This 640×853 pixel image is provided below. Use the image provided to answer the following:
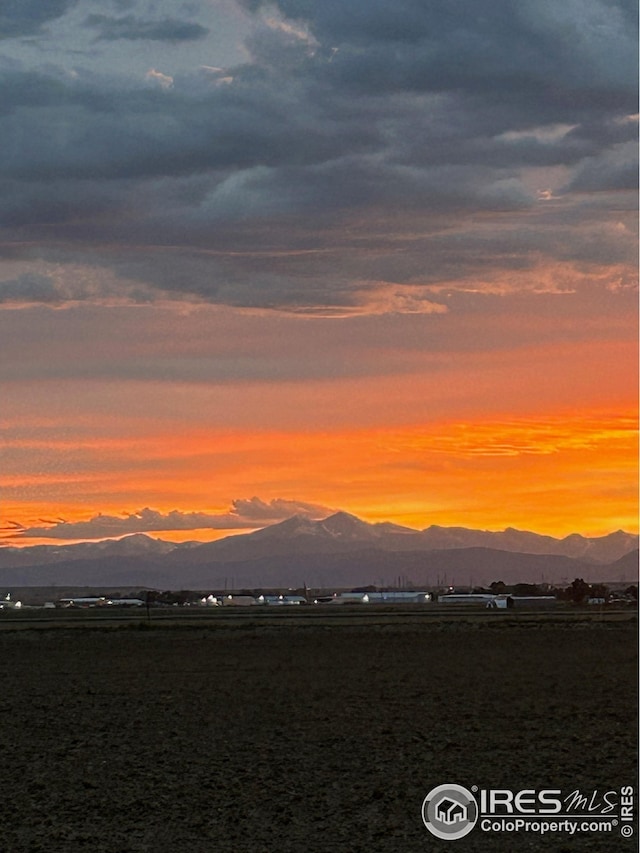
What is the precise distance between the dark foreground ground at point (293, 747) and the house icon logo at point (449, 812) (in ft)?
0.79

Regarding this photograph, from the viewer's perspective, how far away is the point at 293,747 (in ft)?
77.0

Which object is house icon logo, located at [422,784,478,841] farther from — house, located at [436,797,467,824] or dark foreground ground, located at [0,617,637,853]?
dark foreground ground, located at [0,617,637,853]

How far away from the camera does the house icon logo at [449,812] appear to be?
54.3ft

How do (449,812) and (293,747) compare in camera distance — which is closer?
(449,812)

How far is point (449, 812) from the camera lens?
56.7 ft

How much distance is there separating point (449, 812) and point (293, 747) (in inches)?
263

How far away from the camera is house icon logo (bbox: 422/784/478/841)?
651 inches

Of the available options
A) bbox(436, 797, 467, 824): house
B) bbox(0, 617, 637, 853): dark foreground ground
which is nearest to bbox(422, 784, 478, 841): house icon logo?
bbox(436, 797, 467, 824): house

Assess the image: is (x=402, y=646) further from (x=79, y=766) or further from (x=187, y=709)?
(x=79, y=766)

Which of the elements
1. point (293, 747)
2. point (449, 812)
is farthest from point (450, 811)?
point (293, 747)

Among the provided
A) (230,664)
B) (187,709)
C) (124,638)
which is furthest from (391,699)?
(124,638)

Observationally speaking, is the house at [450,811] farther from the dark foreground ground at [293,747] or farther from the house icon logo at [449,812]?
the dark foreground ground at [293,747]

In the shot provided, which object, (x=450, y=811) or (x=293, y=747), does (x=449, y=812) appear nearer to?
(x=450, y=811)

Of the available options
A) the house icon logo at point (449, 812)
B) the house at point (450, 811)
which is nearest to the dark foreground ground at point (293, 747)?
the house icon logo at point (449, 812)
